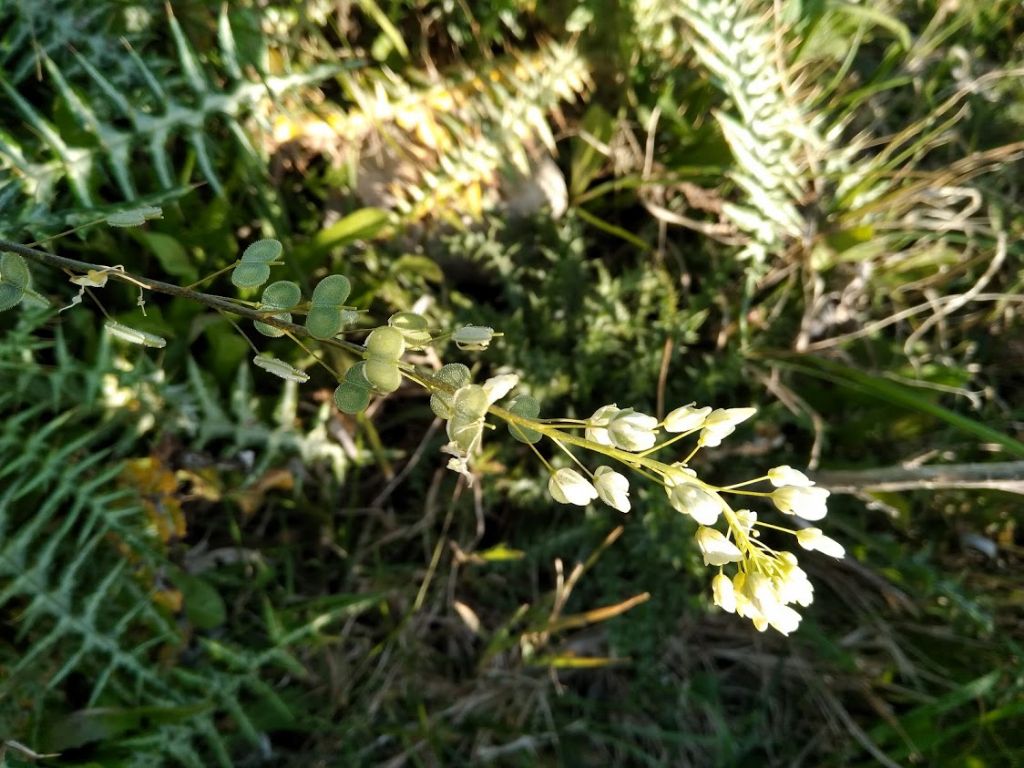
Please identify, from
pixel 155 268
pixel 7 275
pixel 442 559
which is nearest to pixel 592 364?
pixel 442 559

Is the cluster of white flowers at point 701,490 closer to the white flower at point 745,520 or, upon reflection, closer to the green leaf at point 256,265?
the white flower at point 745,520

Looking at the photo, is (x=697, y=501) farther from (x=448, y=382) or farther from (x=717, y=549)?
(x=448, y=382)

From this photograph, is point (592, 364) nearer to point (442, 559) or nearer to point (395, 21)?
point (442, 559)

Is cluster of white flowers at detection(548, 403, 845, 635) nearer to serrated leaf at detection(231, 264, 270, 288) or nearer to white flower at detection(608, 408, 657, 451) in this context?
white flower at detection(608, 408, 657, 451)

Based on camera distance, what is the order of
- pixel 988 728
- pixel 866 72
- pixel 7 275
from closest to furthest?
pixel 7 275 → pixel 988 728 → pixel 866 72

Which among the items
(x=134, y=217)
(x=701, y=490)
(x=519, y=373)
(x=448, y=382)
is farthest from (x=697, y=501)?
(x=519, y=373)

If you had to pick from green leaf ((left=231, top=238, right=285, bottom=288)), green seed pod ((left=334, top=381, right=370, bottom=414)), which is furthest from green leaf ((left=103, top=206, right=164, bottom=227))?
green seed pod ((left=334, top=381, right=370, bottom=414))
